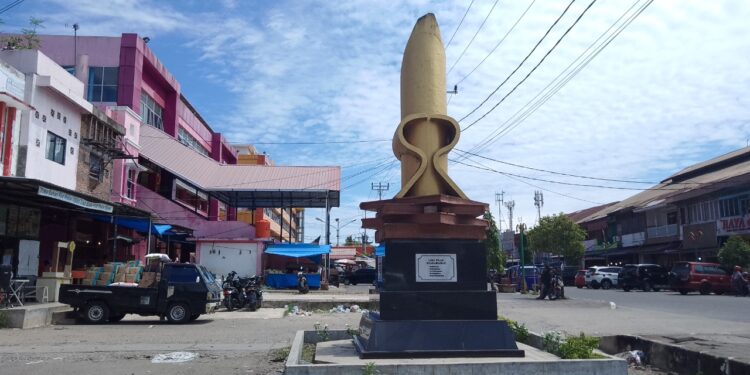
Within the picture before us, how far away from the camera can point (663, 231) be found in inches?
1857

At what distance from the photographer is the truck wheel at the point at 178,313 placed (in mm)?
17031

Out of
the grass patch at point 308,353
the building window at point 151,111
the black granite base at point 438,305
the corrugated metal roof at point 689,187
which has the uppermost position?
the building window at point 151,111

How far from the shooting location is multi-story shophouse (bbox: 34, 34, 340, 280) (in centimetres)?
3173

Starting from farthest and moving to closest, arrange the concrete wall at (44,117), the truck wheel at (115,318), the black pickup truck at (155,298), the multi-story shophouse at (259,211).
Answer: the multi-story shophouse at (259,211)
the concrete wall at (44,117)
the truck wheel at (115,318)
the black pickup truck at (155,298)

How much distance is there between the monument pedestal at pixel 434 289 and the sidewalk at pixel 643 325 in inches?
137

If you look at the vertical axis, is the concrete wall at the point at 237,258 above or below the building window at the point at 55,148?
below

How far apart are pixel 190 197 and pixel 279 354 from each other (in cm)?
3375

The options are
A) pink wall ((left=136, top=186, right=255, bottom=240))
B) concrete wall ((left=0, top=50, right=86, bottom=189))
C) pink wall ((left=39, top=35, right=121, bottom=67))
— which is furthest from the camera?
pink wall ((left=136, top=186, right=255, bottom=240))

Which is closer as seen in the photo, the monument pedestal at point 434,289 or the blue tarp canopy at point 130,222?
the monument pedestal at point 434,289

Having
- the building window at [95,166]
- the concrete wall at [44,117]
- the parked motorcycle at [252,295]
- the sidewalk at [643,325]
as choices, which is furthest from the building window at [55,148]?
the sidewalk at [643,325]

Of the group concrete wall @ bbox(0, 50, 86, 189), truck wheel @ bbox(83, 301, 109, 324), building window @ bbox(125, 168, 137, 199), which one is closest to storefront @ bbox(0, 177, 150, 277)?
concrete wall @ bbox(0, 50, 86, 189)

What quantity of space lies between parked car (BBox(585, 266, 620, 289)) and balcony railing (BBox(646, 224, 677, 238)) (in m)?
7.28

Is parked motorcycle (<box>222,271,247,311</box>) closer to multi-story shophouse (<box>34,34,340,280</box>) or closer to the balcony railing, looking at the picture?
multi-story shophouse (<box>34,34,340,280</box>)

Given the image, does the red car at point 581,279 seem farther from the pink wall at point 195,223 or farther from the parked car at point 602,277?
the pink wall at point 195,223
